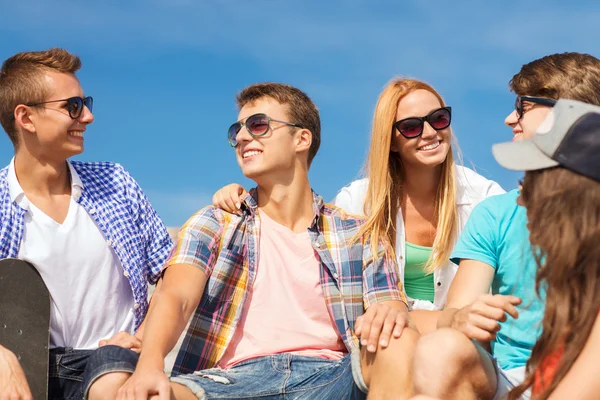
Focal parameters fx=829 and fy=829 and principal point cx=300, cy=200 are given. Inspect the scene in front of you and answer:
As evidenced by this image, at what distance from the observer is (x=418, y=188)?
561 cm

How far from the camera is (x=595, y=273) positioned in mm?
2799

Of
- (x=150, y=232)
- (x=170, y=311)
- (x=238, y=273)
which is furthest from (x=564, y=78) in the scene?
(x=150, y=232)

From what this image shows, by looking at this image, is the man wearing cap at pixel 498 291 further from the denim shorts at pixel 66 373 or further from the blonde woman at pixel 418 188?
the denim shorts at pixel 66 373

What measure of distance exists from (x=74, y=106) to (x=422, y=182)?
2372mm

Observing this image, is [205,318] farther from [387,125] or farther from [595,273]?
[595,273]

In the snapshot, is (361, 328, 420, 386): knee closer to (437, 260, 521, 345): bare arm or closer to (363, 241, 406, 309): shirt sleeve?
(437, 260, 521, 345): bare arm

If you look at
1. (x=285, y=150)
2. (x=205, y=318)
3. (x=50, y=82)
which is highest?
(x=50, y=82)

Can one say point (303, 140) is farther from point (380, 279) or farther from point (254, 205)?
point (380, 279)

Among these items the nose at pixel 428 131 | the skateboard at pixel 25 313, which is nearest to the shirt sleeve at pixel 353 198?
the nose at pixel 428 131

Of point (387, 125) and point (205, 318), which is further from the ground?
point (387, 125)

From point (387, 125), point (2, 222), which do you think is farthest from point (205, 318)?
point (387, 125)

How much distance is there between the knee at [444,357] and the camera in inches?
124

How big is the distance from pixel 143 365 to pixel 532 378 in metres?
1.75

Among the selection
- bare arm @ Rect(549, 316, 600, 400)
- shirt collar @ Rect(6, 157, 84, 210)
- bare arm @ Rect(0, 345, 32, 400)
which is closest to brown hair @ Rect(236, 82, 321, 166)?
shirt collar @ Rect(6, 157, 84, 210)
